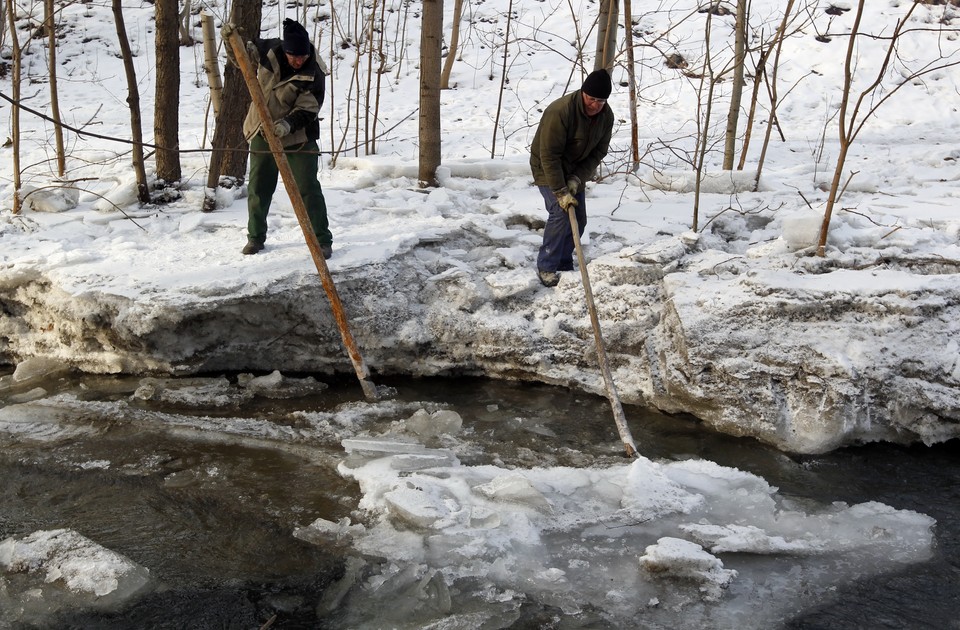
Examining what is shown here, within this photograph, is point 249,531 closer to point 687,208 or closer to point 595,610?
point 595,610

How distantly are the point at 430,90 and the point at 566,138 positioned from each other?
105 inches

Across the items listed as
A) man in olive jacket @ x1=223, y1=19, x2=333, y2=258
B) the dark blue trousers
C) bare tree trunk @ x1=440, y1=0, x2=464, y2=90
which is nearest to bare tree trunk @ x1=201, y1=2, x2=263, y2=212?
man in olive jacket @ x1=223, y1=19, x2=333, y2=258

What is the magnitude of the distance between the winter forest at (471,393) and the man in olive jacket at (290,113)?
0.23 m

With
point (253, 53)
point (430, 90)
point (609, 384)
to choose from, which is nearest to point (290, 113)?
point (253, 53)

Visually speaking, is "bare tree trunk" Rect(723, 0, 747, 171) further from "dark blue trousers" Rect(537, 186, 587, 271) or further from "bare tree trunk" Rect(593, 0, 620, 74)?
"dark blue trousers" Rect(537, 186, 587, 271)

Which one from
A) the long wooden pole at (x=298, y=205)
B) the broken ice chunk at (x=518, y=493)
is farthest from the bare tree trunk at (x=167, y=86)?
the broken ice chunk at (x=518, y=493)

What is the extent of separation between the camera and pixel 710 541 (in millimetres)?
3594

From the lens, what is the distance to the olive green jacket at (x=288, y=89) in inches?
207

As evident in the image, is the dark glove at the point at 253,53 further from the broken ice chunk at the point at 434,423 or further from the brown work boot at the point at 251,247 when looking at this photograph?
the broken ice chunk at the point at 434,423

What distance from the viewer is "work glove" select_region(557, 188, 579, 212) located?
519 centimetres

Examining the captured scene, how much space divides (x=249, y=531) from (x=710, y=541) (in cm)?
226

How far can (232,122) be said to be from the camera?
24.2ft

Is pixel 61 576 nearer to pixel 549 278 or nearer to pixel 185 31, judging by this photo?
pixel 549 278

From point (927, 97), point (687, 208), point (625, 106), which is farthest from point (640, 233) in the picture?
point (927, 97)
